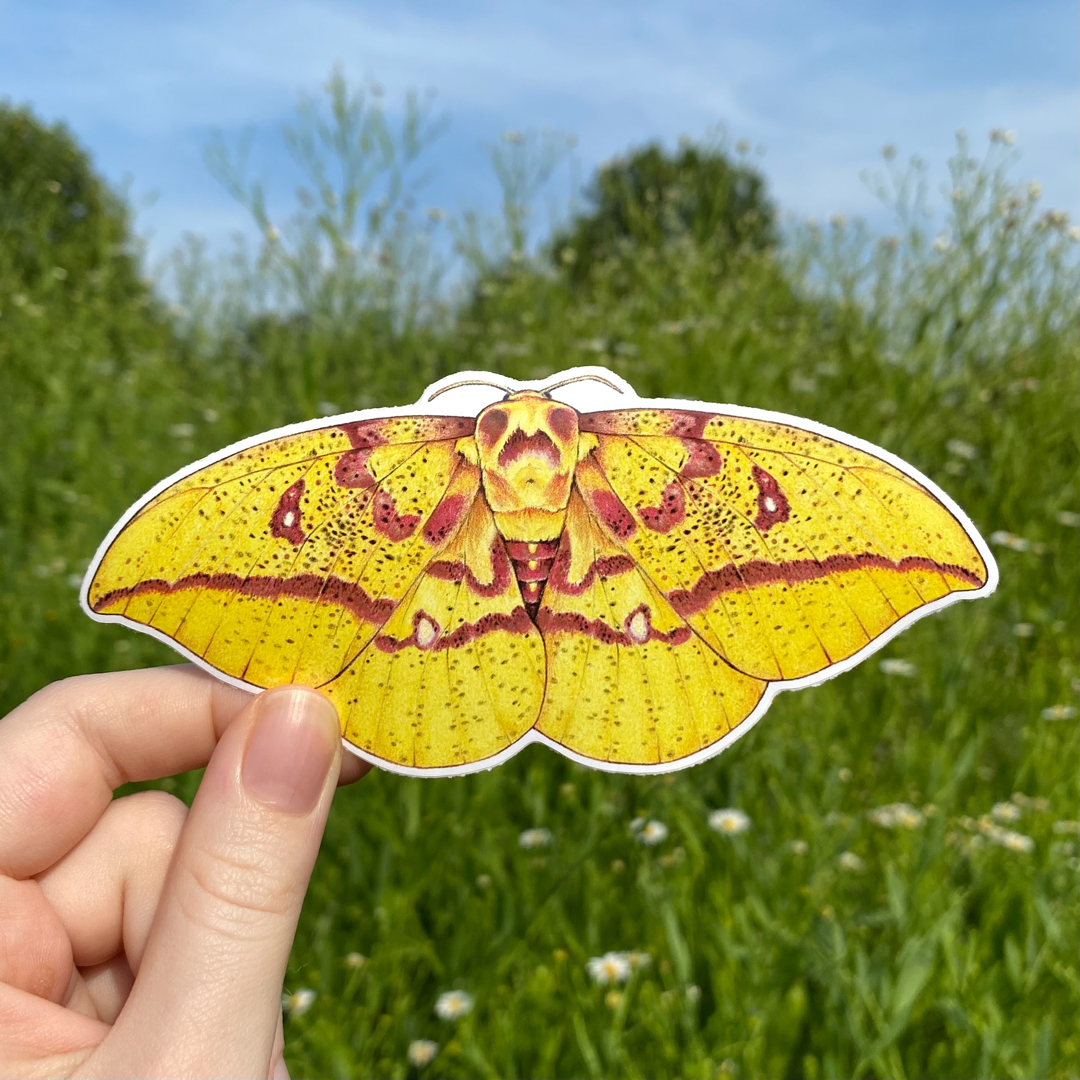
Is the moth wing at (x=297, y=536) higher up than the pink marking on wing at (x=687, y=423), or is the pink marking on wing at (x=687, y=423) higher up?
the pink marking on wing at (x=687, y=423)

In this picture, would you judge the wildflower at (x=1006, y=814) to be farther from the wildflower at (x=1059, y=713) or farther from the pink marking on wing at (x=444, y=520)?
the pink marking on wing at (x=444, y=520)

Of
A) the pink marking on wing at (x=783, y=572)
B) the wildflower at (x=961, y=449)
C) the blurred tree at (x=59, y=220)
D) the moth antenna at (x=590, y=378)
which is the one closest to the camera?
the pink marking on wing at (x=783, y=572)

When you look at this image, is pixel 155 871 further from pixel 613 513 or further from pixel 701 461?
pixel 701 461

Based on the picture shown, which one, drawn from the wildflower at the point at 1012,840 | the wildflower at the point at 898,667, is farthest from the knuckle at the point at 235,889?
A: the wildflower at the point at 898,667

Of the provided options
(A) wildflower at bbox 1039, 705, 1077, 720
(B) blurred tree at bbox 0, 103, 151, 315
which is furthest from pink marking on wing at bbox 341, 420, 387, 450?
(B) blurred tree at bbox 0, 103, 151, 315

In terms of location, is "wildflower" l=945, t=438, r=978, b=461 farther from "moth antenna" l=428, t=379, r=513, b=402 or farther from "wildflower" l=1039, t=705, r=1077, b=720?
"moth antenna" l=428, t=379, r=513, b=402

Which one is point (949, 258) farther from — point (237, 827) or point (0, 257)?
point (0, 257)
